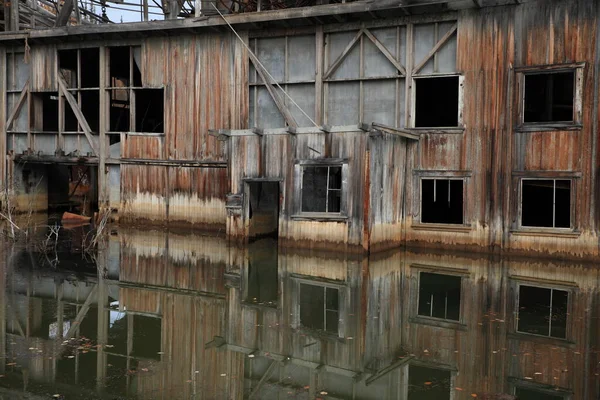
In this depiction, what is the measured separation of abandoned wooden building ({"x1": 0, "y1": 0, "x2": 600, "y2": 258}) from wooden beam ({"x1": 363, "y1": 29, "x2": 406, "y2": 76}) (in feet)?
0.22

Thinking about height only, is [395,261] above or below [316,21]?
below

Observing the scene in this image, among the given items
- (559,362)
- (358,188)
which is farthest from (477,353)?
(358,188)

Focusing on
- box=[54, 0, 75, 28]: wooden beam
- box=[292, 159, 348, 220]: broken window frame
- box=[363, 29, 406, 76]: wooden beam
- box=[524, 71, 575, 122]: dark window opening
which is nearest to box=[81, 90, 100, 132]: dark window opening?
box=[54, 0, 75, 28]: wooden beam

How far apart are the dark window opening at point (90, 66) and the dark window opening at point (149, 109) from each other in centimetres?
221

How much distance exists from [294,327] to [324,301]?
194cm

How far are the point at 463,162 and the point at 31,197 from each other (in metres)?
17.0

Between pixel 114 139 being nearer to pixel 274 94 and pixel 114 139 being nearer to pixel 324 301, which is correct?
pixel 274 94

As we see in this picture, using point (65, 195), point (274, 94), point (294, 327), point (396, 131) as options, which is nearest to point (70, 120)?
point (65, 195)

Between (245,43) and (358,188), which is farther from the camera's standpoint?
(245,43)

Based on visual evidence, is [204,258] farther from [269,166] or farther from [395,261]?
[395,261]

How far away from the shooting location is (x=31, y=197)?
84.3 ft

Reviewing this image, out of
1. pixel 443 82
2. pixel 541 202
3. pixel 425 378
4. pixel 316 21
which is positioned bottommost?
pixel 425 378

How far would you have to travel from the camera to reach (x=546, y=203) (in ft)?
61.0

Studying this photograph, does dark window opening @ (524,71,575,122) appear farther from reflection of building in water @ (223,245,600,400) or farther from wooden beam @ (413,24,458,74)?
reflection of building in water @ (223,245,600,400)
